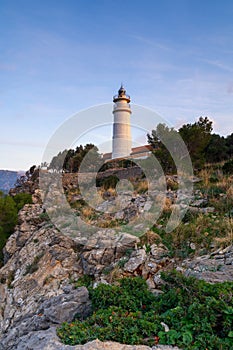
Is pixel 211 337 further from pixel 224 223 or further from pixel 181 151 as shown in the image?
pixel 181 151

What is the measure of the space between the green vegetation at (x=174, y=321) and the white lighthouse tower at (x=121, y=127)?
24.2 m

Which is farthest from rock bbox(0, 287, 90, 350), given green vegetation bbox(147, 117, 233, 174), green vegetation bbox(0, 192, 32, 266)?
green vegetation bbox(147, 117, 233, 174)

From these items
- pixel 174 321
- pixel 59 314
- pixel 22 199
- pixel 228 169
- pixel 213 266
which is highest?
pixel 228 169

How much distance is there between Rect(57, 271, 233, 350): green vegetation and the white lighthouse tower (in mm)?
24225

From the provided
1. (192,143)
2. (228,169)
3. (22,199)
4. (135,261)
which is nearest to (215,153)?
(192,143)

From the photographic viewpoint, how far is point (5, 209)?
36.2ft

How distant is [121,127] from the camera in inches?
1110

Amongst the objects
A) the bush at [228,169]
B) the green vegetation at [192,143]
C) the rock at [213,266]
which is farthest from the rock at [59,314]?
the green vegetation at [192,143]

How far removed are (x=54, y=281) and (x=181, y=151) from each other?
31.2 feet

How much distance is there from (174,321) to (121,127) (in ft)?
83.9

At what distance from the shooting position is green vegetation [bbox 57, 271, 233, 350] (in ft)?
10.2

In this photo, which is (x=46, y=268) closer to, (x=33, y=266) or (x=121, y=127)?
(x=33, y=266)

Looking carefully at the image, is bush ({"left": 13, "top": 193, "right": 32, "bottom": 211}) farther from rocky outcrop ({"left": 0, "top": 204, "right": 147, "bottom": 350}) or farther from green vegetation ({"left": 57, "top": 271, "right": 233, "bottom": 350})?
green vegetation ({"left": 57, "top": 271, "right": 233, "bottom": 350})

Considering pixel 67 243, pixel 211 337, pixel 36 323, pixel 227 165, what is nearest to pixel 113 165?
pixel 227 165
